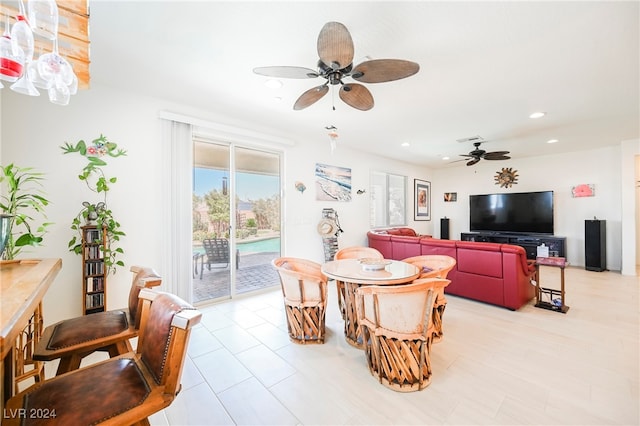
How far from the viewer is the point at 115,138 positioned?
2771 millimetres

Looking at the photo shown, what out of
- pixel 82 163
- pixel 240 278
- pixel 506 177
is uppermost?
pixel 506 177

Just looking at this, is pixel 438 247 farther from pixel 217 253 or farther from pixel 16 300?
pixel 16 300

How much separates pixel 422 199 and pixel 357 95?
6.13 m

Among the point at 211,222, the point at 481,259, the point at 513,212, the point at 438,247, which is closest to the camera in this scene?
the point at 481,259

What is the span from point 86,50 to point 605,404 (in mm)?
3948

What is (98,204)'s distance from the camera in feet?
8.45

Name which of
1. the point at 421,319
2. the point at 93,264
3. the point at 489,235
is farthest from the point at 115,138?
the point at 489,235

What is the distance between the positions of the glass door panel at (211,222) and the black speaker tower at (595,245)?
7.03 m

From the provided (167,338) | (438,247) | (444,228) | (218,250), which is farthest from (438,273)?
(444,228)

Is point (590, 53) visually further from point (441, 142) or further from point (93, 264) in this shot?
point (93, 264)

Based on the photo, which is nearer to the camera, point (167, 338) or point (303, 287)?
point (167, 338)

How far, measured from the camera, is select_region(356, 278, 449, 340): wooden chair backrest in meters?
1.71

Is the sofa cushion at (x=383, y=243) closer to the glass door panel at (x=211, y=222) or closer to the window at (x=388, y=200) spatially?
the window at (x=388, y=200)

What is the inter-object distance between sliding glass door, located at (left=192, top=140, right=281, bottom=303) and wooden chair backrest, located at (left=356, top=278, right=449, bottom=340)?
254 centimetres
